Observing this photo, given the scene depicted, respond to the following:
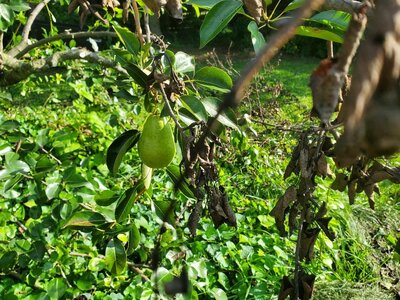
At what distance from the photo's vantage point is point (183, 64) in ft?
3.39

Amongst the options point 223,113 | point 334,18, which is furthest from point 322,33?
point 223,113

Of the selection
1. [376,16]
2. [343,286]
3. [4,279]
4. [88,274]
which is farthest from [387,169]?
[343,286]

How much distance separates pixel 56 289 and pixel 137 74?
103 cm

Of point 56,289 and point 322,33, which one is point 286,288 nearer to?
point 322,33

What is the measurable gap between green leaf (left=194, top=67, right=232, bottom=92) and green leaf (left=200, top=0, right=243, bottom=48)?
180mm

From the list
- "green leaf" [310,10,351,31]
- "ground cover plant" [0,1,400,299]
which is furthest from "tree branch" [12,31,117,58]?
"green leaf" [310,10,351,31]

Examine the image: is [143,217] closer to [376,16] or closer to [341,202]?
[341,202]

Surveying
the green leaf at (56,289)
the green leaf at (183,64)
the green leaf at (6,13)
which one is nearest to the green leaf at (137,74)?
the green leaf at (183,64)

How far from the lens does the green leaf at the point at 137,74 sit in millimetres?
891

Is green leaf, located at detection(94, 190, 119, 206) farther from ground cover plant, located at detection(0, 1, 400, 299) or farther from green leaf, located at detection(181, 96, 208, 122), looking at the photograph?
green leaf, located at detection(181, 96, 208, 122)

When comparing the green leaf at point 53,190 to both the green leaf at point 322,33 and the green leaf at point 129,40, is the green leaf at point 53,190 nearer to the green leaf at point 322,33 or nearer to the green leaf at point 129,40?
the green leaf at point 129,40

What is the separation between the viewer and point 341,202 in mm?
3016

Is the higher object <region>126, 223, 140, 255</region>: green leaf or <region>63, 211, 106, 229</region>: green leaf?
<region>63, 211, 106, 229</region>: green leaf

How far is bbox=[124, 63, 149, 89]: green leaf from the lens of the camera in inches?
35.1
